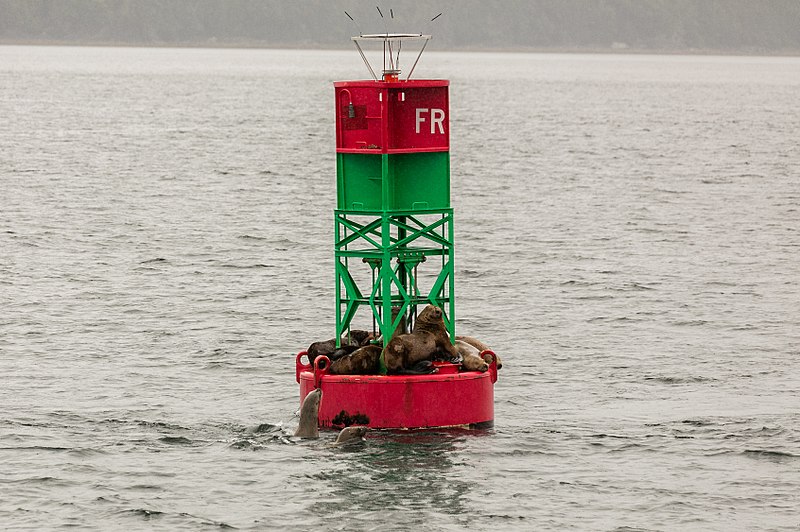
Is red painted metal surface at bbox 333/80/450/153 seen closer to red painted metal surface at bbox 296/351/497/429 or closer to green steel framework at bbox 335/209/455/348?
green steel framework at bbox 335/209/455/348

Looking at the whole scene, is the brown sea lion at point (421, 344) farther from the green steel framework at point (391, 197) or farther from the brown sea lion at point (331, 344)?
the brown sea lion at point (331, 344)

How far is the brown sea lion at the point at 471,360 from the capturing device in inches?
960

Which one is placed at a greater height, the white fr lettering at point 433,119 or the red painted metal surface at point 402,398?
the white fr lettering at point 433,119

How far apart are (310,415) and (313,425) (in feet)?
0.67

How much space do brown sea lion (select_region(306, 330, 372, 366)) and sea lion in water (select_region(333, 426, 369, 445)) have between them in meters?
1.38

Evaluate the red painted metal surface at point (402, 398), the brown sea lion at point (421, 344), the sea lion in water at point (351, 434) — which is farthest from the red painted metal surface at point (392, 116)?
the sea lion in water at point (351, 434)

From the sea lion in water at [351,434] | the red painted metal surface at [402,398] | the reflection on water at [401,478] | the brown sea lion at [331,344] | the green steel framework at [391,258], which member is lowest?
the reflection on water at [401,478]

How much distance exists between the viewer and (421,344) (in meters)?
24.2

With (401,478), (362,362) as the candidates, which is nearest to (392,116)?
(362,362)

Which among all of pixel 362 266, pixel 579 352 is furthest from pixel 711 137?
pixel 579 352

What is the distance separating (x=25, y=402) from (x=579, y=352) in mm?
12047

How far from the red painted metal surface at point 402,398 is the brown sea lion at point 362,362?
237mm

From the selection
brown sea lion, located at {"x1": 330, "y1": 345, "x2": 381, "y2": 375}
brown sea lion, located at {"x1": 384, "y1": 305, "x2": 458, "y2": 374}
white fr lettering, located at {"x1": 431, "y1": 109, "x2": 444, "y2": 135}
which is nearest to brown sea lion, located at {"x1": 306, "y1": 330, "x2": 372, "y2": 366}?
brown sea lion, located at {"x1": 330, "y1": 345, "x2": 381, "y2": 375}

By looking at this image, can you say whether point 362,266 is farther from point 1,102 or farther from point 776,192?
point 1,102
